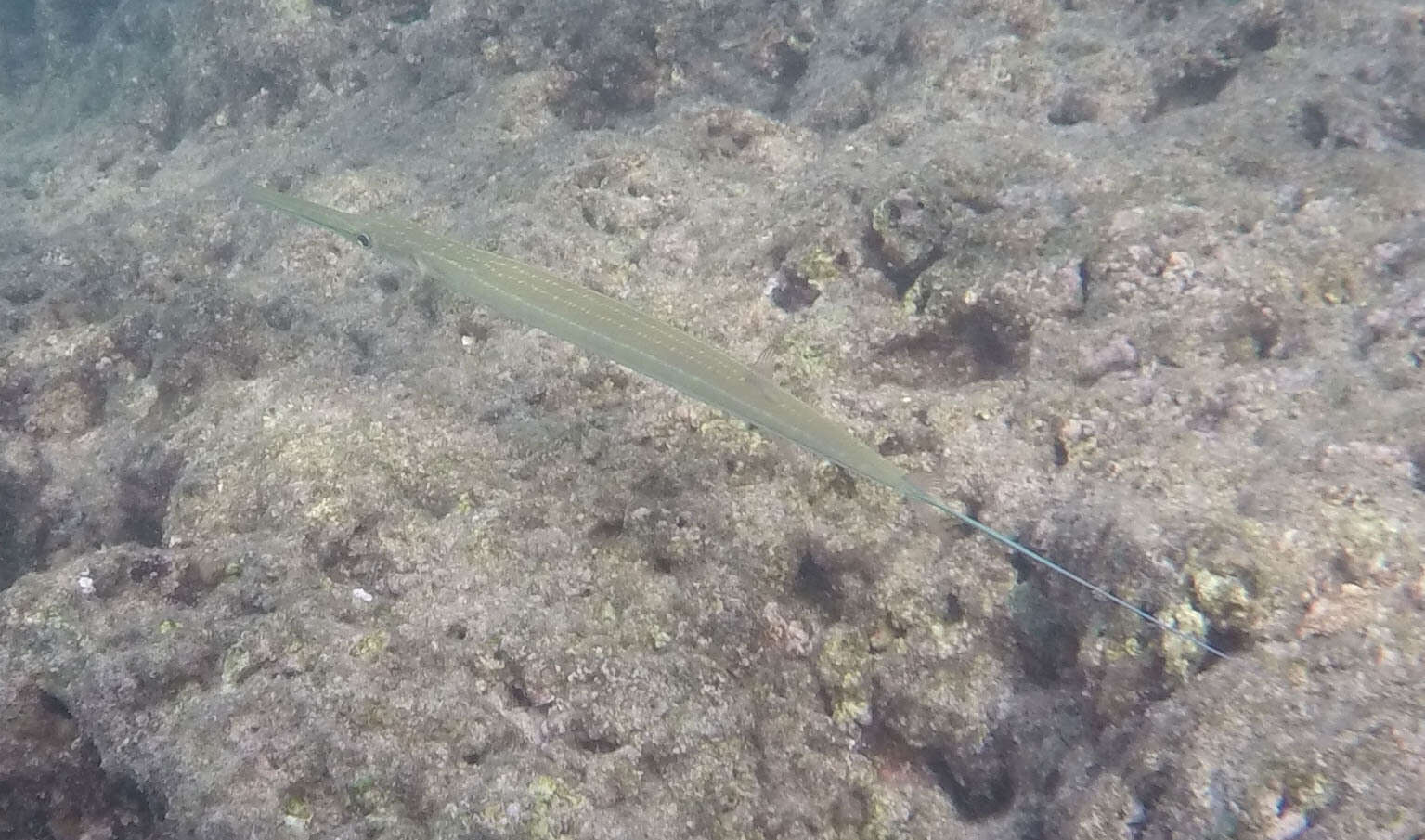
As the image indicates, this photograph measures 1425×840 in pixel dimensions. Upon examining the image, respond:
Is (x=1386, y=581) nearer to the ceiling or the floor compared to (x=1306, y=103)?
nearer to the floor

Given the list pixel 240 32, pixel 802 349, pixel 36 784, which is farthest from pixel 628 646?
pixel 240 32

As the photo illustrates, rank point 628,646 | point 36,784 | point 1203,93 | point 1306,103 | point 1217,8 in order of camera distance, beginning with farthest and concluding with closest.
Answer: point 1217,8, point 1203,93, point 1306,103, point 628,646, point 36,784

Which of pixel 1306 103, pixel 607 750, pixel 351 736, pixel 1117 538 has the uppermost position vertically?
pixel 1306 103

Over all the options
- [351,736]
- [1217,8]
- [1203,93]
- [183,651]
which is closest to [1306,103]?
[1203,93]

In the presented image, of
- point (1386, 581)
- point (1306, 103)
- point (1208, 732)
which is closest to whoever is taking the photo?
point (1208, 732)

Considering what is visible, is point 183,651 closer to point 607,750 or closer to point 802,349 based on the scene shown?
point 607,750

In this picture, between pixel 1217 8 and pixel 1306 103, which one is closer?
pixel 1306 103
